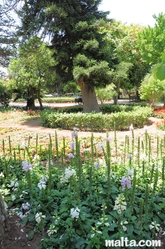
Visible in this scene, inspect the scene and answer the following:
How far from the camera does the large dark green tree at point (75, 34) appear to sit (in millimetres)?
11219

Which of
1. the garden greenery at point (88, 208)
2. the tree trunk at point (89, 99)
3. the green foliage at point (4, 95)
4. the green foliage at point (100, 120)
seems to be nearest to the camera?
the garden greenery at point (88, 208)

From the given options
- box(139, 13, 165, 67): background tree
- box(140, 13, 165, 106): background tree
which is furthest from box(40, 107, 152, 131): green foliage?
box(139, 13, 165, 67): background tree

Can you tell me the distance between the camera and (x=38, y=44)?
12391 millimetres

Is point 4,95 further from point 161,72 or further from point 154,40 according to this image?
point 161,72

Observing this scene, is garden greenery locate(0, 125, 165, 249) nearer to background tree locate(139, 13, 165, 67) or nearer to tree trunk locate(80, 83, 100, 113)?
tree trunk locate(80, 83, 100, 113)

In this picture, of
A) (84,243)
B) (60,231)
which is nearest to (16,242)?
(60,231)

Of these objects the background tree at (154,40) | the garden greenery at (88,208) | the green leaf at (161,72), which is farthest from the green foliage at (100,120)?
the background tree at (154,40)

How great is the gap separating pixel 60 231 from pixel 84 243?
321 millimetres

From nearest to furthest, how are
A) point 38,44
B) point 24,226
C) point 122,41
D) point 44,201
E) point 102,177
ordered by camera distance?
1. point 24,226
2. point 44,201
3. point 102,177
4. point 38,44
5. point 122,41

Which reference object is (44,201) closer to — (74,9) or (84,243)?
(84,243)

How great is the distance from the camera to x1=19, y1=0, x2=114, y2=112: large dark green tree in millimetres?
11219

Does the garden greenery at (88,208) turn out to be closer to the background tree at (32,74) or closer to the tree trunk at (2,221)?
the tree trunk at (2,221)

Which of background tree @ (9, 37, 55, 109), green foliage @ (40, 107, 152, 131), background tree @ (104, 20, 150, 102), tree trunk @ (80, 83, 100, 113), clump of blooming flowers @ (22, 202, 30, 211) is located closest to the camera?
clump of blooming flowers @ (22, 202, 30, 211)

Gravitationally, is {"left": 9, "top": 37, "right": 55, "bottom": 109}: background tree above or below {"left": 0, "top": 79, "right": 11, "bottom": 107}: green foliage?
above
